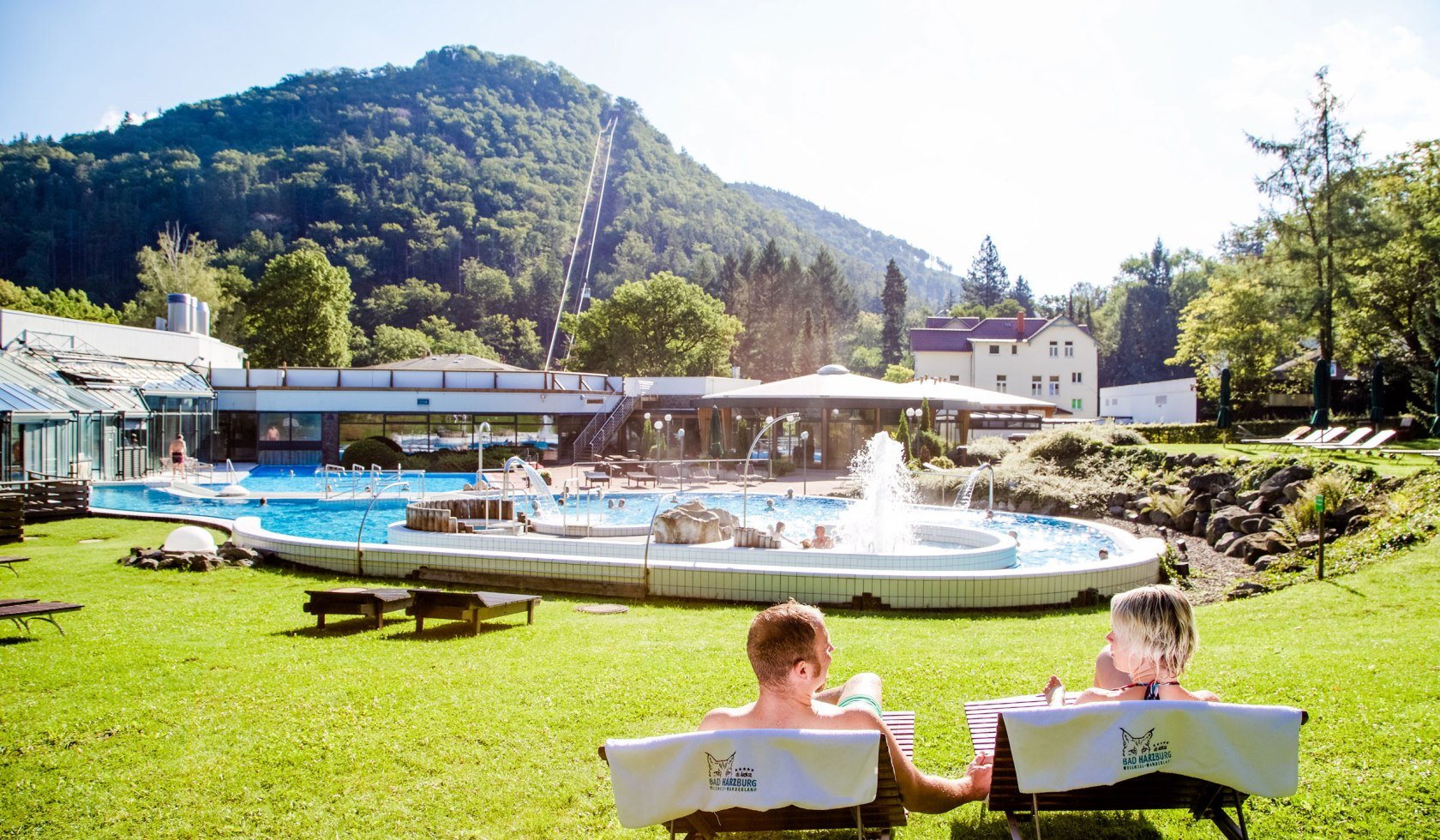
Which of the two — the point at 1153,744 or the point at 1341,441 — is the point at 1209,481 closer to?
the point at 1341,441

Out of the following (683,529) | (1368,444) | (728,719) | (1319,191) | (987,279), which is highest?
(987,279)

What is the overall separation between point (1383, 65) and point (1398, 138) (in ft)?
64.9

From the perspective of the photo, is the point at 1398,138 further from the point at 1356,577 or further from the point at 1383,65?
the point at 1356,577

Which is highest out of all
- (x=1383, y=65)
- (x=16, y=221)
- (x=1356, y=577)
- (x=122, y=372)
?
(x=16, y=221)

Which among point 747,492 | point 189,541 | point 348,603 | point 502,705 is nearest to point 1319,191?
point 747,492

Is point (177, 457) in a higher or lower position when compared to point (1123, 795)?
higher

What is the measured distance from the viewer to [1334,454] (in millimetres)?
17156

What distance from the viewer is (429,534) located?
41.9 feet

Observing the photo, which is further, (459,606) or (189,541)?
(189,541)

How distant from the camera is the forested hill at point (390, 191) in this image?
72750 millimetres

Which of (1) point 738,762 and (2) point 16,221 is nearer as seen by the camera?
(1) point 738,762

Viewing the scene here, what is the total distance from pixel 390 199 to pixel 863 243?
120 meters

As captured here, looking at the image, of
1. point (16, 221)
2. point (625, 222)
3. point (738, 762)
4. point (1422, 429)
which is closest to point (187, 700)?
point (738, 762)

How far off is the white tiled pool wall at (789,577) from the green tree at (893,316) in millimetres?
67100
